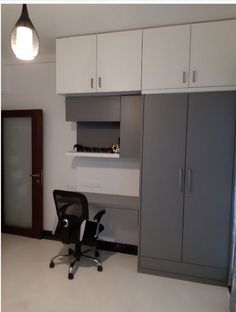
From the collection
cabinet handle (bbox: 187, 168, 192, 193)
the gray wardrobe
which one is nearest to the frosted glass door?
the gray wardrobe

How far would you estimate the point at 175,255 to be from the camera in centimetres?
291

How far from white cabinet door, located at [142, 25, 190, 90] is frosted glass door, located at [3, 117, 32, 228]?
2130 mm

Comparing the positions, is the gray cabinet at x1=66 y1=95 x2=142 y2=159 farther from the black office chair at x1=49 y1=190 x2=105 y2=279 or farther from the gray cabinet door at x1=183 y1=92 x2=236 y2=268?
the black office chair at x1=49 y1=190 x2=105 y2=279

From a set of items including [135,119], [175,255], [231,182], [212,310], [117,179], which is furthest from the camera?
[117,179]

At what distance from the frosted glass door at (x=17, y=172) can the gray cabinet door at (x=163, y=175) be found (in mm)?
2063

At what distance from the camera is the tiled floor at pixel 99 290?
242 cm

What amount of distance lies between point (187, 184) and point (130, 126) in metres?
0.98

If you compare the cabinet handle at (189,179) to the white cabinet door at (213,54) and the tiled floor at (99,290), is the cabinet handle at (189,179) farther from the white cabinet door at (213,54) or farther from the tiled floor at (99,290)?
the tiled floor at (99,290)

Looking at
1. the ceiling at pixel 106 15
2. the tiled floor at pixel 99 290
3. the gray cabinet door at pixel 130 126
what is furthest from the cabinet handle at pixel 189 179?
the ceiling at pixel 106 15

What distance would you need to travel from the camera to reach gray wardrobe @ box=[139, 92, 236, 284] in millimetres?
2715

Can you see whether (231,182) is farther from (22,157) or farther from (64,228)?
(22,157)

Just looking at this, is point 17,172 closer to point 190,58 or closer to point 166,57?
point 166,57

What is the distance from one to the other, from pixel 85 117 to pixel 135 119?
26.0 inches

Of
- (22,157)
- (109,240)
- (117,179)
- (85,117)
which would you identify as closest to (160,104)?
(85,117)
